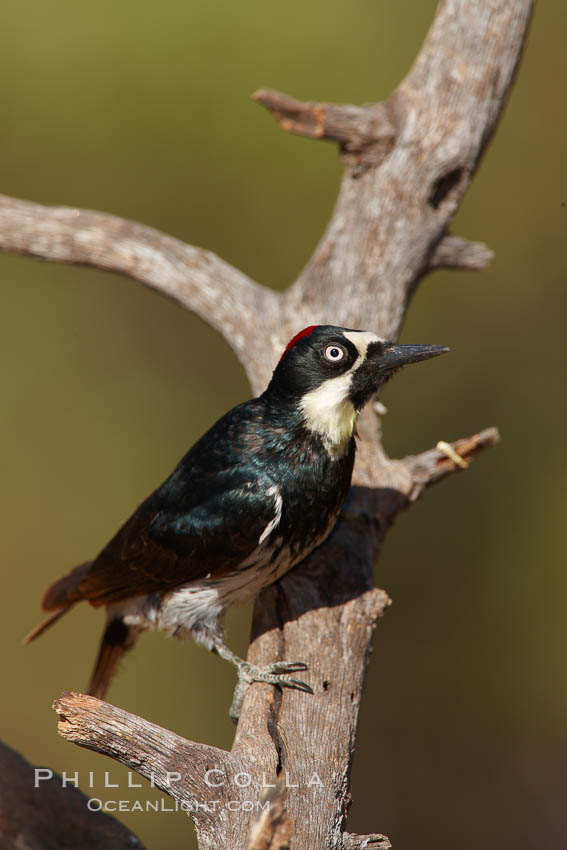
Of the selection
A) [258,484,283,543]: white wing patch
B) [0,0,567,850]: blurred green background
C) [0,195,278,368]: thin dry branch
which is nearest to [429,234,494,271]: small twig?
[0,195,278,368]: thin dry branch

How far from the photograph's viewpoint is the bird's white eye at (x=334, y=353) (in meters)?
2.49

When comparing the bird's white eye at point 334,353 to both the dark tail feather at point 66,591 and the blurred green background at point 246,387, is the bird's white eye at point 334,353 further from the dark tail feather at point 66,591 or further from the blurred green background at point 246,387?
the blurred green background at point 246,387

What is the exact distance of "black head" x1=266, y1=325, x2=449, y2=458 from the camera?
2.50 m

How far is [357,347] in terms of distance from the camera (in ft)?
8.22

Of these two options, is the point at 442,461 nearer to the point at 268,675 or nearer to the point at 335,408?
the point at 335,408

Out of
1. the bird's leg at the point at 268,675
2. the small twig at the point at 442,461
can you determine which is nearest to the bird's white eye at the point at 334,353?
the small twig at the point at 442,461

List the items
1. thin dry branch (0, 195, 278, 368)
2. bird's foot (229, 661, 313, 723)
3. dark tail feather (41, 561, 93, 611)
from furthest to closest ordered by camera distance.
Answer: thin dry branch (0, 195, 278, 368), dark tail feather (41, 561, 93, 611), bird's foot (229, 661, 313, 723)

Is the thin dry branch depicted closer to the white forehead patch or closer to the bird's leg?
the white forehead patch

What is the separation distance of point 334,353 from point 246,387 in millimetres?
Answer: 2689

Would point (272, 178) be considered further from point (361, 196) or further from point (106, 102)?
point (361, 196)

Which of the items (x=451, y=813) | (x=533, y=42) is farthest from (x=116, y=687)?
(x=533, y=42)

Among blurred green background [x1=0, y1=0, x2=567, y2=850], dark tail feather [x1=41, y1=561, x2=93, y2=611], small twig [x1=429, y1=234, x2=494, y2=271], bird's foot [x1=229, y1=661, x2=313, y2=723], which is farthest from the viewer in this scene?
blurred green background [x1=0, y1=0, x2=567, y2=850]

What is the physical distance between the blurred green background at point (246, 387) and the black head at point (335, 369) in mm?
2532

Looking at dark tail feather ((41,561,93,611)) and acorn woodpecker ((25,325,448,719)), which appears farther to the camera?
Result: dark tail feather ((41,561,93,611))
